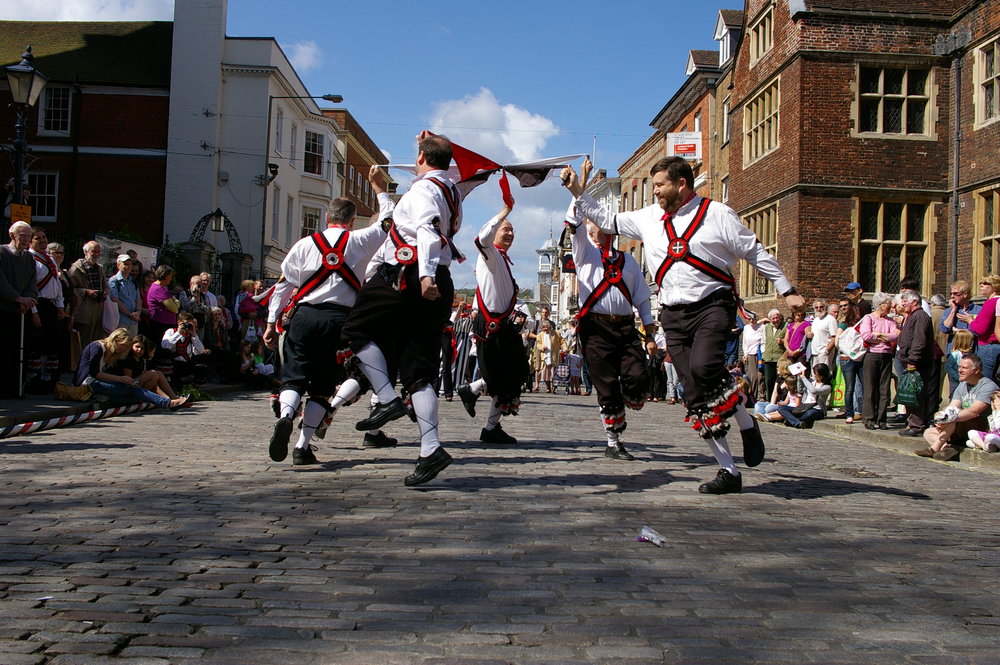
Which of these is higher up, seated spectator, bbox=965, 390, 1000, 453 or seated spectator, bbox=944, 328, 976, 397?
seated spectator, bbox=944, 328, 976, 397

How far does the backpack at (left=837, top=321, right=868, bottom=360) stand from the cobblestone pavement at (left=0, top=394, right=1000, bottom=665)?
6.42 metres

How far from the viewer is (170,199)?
35.9 meters

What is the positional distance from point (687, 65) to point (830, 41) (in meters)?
15.0

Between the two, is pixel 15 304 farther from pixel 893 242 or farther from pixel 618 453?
pixel 893 242

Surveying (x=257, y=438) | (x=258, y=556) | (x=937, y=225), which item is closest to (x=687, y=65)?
(x=937, y=225)

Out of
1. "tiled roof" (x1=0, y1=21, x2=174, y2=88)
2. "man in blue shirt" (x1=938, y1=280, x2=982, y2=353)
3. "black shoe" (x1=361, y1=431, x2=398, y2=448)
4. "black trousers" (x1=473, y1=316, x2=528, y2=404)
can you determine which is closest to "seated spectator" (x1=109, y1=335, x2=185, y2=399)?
"black shoe" (x1=361, y1=431, x2=398, y2=448)

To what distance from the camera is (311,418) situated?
6984 millimetres

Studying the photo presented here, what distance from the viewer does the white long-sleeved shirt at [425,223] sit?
19.2 ft

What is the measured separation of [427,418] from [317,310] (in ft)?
4.73

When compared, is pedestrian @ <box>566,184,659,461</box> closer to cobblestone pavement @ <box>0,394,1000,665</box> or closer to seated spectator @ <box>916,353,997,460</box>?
cobblestone pavement @ <box>0,394,1000,665</box>

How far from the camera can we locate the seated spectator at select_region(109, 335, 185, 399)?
39.1 feet

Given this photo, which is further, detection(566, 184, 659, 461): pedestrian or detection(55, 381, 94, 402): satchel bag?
detection(55, 381, 94, 402): satchel bag

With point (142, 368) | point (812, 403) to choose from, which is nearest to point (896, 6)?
point (812, 403)

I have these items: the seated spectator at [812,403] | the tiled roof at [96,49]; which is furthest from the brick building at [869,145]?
the tiled roof at [96,49]
